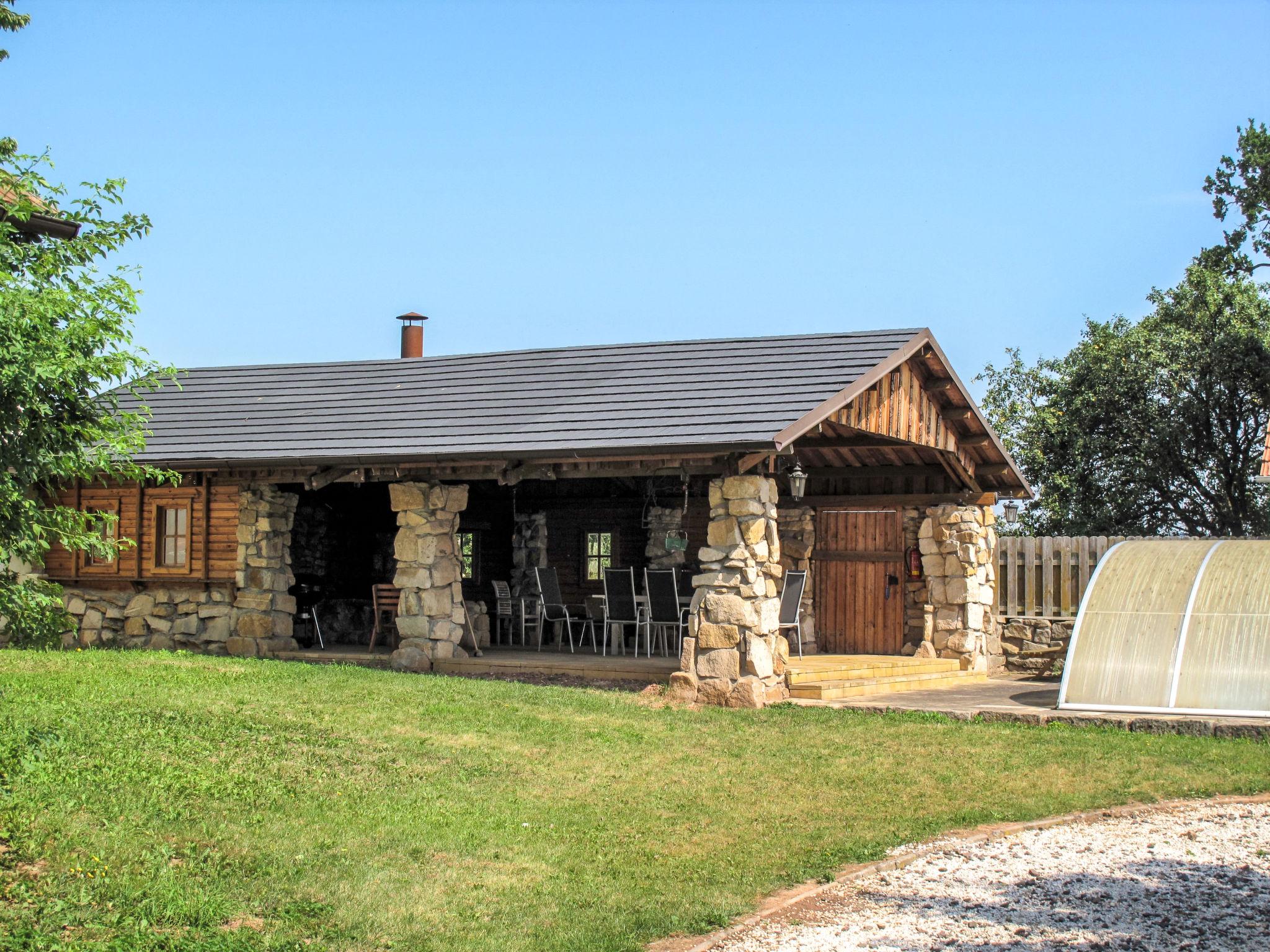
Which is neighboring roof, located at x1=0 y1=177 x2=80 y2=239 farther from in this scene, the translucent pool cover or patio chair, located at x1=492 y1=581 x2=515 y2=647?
the translucent pool cover

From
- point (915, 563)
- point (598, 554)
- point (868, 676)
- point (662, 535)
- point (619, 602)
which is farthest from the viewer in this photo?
point (598, 554)

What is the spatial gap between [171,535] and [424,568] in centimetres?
375

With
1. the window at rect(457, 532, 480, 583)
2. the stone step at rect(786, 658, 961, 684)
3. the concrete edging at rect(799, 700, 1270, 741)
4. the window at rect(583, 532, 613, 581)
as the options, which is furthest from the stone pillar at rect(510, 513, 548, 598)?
the concrete edging at rect(799, 700, 1270, 741)

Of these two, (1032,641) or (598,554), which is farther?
(598,554)

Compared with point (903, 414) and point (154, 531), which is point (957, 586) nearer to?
point (903, 414)

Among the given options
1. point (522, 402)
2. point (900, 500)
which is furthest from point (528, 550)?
point (900, 500)

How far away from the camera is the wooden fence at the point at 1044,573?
52.6 ft

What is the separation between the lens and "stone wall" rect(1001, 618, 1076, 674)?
16406mm

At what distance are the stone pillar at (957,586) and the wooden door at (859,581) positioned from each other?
1.64 ft

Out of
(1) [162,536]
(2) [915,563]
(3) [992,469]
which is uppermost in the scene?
(3) [992,469]

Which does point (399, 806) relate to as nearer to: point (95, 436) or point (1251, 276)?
point (95, 436)

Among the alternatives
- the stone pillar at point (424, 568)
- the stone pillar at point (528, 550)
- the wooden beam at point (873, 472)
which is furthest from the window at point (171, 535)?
the wooden beam at point (873, 472)

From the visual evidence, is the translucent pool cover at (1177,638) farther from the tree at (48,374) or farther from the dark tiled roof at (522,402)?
the tree at (48,374)

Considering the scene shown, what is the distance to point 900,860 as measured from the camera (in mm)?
7051
